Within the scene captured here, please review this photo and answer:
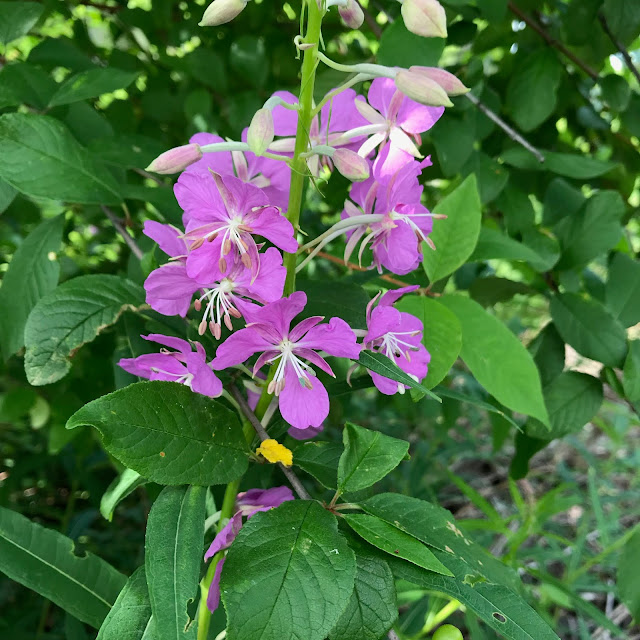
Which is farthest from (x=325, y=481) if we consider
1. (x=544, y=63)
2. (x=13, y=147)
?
(x=544, y=63)

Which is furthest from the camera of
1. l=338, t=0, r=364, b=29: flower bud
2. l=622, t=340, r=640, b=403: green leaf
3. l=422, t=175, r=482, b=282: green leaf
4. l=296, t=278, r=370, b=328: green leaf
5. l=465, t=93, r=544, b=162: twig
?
l=465, t=93, r=544, b=162: twig

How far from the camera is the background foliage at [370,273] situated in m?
1.02

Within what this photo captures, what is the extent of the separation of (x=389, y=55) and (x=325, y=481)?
30.5 inches

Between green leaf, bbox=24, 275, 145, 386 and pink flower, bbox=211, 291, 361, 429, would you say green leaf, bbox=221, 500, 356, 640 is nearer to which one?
pink flower, bbox=211, 291, 361, 429

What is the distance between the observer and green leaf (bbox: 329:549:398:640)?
29.0 inches

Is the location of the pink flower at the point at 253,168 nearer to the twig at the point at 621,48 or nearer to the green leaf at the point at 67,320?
the green leaf at the point at 67,320

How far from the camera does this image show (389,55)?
1162mm

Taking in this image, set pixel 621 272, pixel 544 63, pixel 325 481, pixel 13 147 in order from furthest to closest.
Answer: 1. pixel 544 63
2. pixel 621 272
3. pixel 13 147
4. pixel 325 481

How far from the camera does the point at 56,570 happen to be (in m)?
1.01

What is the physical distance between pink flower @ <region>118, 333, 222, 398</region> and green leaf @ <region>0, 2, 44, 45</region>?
0.84 m

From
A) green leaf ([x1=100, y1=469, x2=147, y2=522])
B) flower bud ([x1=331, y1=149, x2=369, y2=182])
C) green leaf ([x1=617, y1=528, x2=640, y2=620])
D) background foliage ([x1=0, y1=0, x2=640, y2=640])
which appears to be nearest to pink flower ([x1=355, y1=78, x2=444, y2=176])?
flower bud ([x1=331, y1=149, x2=369, y2=182])

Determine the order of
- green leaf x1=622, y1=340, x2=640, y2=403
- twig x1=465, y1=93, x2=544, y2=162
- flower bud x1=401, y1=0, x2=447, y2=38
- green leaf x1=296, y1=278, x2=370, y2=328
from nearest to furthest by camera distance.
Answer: flower bud x1=401, y1=0, x2=447, y2=38, green leaf x1=296, y1=278, x2=370, y2=328, green leaf x1=622, y1=340, x2=640, y2=403, twig x1=465, y1=93, x2=544, y2=162

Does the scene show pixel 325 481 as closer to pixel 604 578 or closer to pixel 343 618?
pixel 343 618

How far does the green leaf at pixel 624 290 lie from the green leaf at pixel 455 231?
1.51 ft
